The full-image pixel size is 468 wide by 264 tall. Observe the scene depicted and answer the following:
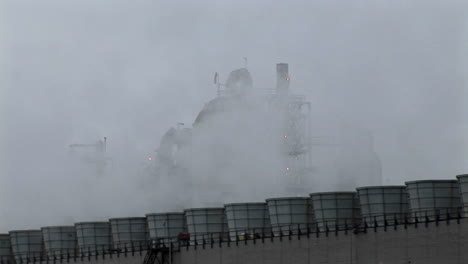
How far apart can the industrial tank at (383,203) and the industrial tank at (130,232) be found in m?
28.8

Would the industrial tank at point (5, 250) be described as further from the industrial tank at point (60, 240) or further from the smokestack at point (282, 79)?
the smokestack at point (282, 79)

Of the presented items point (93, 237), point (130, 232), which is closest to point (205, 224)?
point (130, 232)

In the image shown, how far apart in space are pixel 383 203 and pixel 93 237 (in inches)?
1471

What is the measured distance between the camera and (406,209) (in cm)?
8262

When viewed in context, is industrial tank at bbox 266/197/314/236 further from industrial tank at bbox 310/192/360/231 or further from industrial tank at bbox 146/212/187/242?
industrial tank at bbox 146/212/187/242

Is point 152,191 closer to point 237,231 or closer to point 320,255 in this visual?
point 237,231

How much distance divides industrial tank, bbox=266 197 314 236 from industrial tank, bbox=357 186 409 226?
6.82 meters

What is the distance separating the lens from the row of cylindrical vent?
260 feet

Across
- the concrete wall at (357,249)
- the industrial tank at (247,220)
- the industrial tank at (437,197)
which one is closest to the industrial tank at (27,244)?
the concrete wall at (357,249)

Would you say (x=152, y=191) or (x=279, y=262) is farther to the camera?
(x=152, y=191)

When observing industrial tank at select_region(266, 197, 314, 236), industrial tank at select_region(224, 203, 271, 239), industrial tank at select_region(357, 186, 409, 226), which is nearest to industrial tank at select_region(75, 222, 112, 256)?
industrial tank at select_region(224, 203, 271, 239)

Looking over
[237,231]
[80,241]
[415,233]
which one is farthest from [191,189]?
[415,233]

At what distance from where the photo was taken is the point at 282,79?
149500 millimetres

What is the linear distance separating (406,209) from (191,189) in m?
54.4
